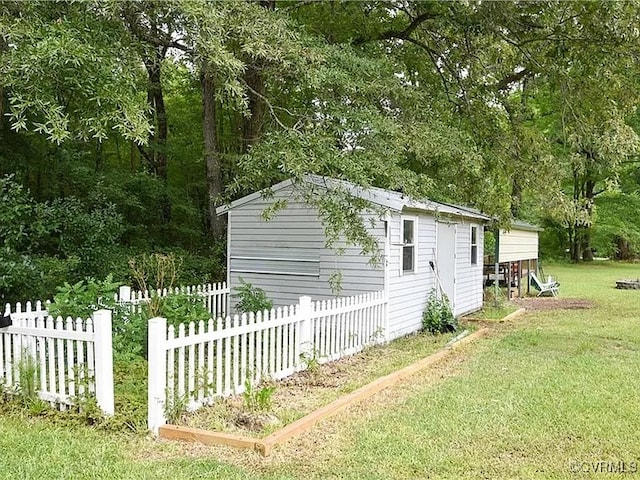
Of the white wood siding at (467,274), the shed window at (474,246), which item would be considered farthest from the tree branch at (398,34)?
the shed window at (474,246)

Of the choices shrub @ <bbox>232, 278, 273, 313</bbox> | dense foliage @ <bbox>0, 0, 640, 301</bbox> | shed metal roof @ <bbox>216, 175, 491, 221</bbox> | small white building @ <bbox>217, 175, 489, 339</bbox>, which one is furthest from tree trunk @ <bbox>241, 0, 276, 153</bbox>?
shrub @ <bbox>232, 278, 273, 313</bbox>

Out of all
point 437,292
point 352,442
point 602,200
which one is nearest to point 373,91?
point 437,292

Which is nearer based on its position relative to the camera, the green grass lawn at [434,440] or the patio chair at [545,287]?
the green grass lawn at [434,440]

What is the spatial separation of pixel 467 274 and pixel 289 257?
4.59 meters

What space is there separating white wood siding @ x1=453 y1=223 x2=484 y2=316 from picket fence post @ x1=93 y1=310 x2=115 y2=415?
26.2 ft

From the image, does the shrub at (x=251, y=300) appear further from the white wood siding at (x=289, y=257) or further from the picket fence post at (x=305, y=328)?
the picket fence post at (x=305, y=328)

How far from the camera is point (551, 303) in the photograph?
47.9 feet

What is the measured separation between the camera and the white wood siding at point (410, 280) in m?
8.66

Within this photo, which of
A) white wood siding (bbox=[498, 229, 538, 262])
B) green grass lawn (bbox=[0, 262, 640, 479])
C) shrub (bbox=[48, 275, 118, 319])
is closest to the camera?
green grass lawn (bbox=[0, 262, 640, 479])

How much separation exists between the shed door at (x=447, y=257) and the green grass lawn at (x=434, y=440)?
154 inches

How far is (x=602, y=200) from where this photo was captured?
105 ft

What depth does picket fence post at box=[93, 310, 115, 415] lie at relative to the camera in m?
4.62

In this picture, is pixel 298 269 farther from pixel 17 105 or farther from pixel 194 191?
pixel 194 191

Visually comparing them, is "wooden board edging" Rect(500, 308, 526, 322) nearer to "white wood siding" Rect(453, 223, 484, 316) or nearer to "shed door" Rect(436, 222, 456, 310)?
"white wood siding" Rect(453, 223, 484, 316)
